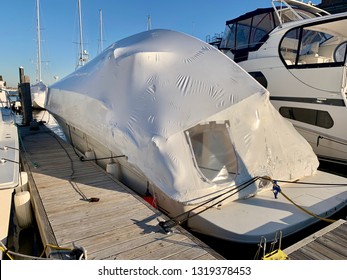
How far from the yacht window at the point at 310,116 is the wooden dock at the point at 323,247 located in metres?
4.56

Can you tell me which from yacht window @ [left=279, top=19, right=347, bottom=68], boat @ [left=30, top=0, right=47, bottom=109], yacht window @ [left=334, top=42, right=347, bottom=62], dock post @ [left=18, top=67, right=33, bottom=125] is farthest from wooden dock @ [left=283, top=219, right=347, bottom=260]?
boat @ [left=30, top=0, right=47, bottom=109]

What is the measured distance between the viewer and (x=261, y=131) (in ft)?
16.5

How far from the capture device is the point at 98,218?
3.85m

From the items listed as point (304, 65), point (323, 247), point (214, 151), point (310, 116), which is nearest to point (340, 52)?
point (304, 65)

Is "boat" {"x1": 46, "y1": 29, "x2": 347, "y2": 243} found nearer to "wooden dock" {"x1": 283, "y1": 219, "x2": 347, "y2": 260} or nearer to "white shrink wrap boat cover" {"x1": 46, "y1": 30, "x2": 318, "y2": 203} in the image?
"white shrink wrap boat cover" {"x1": 46, "y1": 30, "x2": 318, "y2": 203}

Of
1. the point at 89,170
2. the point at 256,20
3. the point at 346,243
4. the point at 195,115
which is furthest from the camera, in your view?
the point at 256,20

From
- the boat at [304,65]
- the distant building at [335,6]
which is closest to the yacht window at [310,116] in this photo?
the boat at [304,65]

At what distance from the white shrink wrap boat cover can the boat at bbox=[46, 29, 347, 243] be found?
0.02 m

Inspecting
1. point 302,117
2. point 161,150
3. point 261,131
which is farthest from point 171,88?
point 302,117

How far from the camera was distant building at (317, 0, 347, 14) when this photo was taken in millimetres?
27062

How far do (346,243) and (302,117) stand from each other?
5414 mm

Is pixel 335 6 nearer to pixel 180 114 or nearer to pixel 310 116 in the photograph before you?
pixel 310 116
